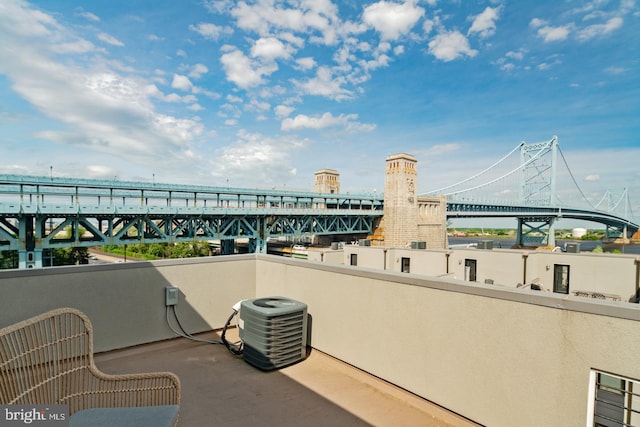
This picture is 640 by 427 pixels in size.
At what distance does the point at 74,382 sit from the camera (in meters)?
2.14

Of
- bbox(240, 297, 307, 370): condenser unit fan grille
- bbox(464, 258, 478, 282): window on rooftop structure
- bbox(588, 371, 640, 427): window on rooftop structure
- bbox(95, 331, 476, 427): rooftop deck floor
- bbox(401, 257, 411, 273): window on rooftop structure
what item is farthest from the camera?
bbox(401, 257, 411, 273): window on rooftop structure

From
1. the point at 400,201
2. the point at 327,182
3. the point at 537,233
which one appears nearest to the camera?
the point at 400,201

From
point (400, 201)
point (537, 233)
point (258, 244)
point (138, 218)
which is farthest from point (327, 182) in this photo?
point (537, 233)

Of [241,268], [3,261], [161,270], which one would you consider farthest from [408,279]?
[3,261]

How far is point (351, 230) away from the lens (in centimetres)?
4681

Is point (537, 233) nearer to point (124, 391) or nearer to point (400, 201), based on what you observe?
point (400, 201)

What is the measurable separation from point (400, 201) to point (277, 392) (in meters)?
44.1

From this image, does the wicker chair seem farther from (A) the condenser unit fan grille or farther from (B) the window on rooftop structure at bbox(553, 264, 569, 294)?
(B) the window on rooftop structure at bbox(553, 264, 569, 294)

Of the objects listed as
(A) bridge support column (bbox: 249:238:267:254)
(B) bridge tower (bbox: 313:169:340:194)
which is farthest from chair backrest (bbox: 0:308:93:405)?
(B) bridge tower (bbox: 313:169:340:194)

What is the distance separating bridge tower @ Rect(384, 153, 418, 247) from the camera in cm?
4522

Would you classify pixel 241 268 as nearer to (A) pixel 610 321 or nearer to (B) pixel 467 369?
(B) pixel 467 369

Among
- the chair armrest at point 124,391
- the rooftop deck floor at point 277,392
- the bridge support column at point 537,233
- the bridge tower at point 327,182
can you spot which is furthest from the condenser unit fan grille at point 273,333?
the bridge support column at point 537,233

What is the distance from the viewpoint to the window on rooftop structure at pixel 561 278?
43.6ft

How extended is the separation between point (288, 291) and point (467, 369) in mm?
2668
